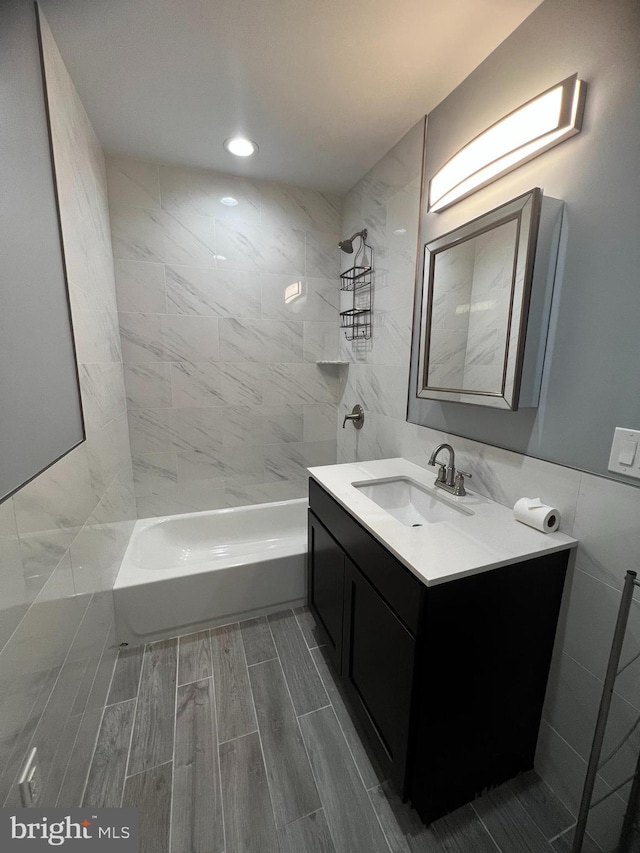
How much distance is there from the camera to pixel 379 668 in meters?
1.09

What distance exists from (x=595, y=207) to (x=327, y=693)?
199 centimetres

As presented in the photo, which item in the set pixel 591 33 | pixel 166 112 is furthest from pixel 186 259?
pixel 591 33

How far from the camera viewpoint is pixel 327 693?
1452mm

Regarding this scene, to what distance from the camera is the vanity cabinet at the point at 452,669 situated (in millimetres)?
908

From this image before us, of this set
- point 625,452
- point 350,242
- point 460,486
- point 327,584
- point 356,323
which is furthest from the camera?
point 356,323

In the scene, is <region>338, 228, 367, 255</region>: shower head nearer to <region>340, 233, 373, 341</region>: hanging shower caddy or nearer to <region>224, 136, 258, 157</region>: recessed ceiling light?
<region>340, 233, 373, 341</region>: hanging shower caddy

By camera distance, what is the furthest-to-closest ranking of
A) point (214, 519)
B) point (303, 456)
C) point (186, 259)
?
point (303, 456) → point (214, 519) → point (186, 259)

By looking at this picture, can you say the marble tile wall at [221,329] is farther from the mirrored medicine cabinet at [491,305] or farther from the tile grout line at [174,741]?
the mirrored medicine cabinet at [491,305]

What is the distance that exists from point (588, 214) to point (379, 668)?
151 cm

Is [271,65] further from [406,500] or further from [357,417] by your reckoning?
[406,500]

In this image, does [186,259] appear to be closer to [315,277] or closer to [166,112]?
[166,112]

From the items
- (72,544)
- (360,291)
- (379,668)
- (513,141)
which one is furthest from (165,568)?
(513,141)

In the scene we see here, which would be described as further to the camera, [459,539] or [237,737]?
[237,737]

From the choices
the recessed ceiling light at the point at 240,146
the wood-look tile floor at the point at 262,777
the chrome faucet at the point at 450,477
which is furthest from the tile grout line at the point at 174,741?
the recessed ceiling light at the point at 240,146
